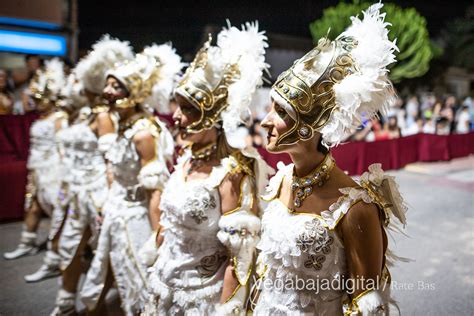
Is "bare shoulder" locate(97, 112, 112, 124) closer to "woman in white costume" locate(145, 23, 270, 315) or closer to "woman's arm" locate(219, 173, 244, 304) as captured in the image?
"woman in white costume" locate(145, 23, 270, 315)

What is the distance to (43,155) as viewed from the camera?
454cm

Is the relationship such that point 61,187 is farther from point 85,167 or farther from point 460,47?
point 460,47

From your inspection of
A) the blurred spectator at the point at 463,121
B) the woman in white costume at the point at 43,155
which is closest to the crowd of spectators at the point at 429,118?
the blurred spectator at the point at 463,121

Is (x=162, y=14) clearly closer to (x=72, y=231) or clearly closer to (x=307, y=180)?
(x=72, y=231)

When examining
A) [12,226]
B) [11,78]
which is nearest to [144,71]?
[11,78]

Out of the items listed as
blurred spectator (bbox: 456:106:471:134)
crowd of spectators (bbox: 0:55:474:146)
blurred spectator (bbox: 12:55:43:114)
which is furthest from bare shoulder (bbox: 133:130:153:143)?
blurred spectator (bbox: 456:106:471:134)

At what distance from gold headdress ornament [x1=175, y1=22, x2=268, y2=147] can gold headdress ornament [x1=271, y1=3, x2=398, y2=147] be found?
529 millimetres

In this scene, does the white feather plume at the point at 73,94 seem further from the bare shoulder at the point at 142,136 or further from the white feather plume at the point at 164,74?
the bare shoulder at the point at 142,136

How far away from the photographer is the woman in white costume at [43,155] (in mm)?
4434

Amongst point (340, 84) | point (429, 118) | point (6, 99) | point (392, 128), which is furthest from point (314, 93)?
point (429, 118)

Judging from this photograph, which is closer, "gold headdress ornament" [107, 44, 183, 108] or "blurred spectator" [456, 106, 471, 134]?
"gold headdress ornament" [107, 44, 183, 108]

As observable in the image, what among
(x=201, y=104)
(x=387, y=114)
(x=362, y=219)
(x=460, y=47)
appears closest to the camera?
(x=362, y=219)

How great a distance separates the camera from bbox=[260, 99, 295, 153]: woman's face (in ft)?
5.13

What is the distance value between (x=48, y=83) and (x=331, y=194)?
3.82 m
